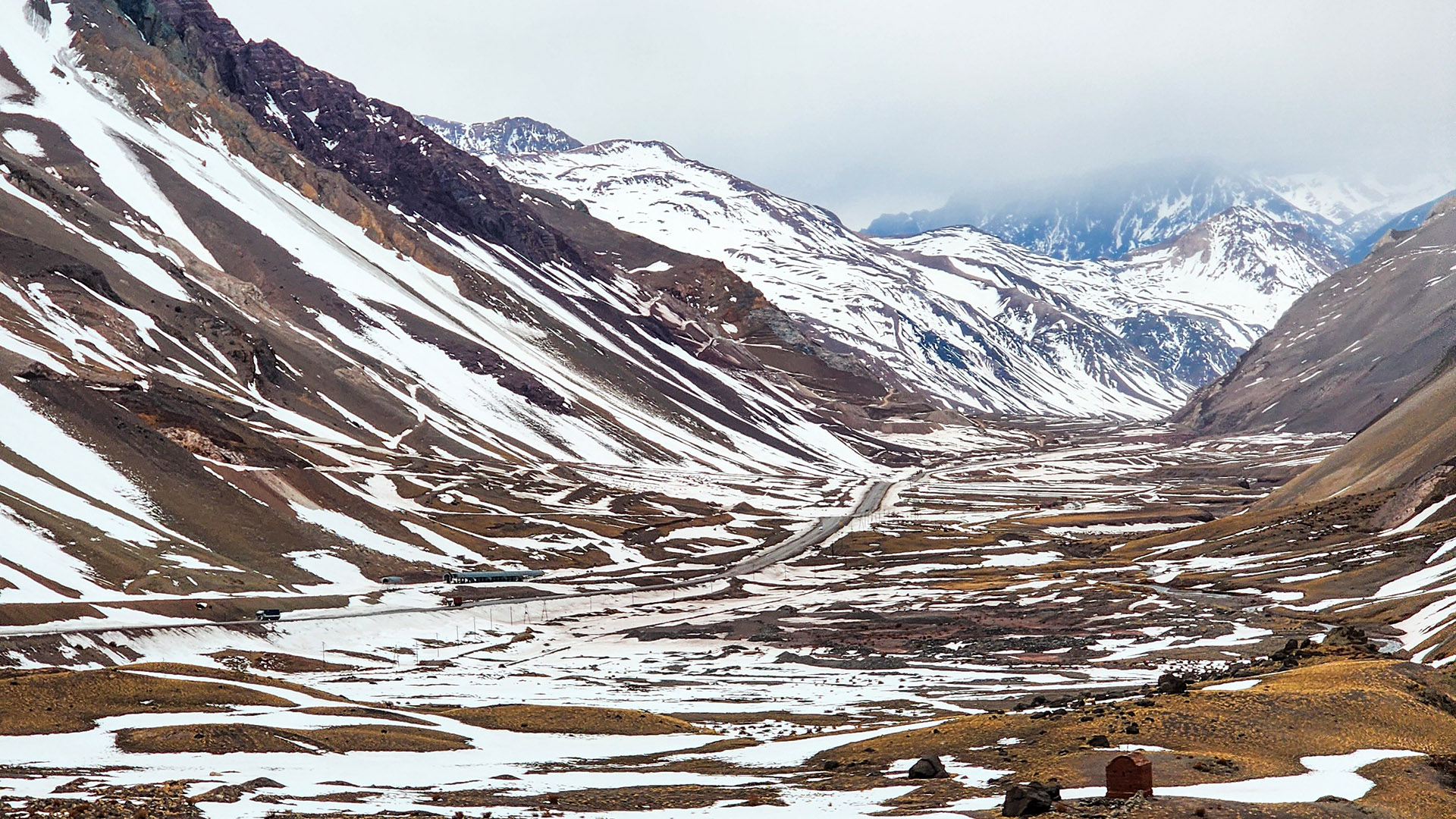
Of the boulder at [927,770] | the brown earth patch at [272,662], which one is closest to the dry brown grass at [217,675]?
the brown earth patch at [272,662]

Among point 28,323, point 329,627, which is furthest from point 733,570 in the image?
point 28,323

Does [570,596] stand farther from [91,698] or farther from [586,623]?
[91,698]

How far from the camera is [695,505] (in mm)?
193750

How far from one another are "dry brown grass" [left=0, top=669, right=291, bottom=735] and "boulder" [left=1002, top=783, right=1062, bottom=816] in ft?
123

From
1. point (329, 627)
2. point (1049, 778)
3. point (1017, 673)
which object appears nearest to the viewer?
point (1049, 778)

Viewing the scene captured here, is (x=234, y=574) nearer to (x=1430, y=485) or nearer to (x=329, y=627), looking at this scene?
(x=329, y=627)

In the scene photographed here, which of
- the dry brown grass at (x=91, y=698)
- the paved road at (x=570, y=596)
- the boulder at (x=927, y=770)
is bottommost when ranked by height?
the boulder at (x=927, y=770)

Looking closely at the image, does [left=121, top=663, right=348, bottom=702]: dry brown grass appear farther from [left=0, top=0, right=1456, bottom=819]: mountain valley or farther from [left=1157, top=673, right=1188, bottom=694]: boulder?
[left=1157, top=673, right=1188, bottom=694]: boulder

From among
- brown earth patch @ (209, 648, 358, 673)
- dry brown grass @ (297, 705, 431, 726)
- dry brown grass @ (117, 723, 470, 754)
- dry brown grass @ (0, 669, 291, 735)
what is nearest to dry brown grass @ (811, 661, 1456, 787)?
dry brown grass @ (117, 723, 470, 754)

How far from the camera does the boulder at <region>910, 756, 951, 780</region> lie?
133ft

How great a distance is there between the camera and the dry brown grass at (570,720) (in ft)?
194

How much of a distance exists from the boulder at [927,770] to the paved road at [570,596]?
5806 centimetres

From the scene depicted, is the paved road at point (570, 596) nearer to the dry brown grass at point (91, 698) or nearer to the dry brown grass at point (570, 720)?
the dry brown grass at point (91, 698)

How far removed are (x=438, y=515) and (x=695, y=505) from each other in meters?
52.5
